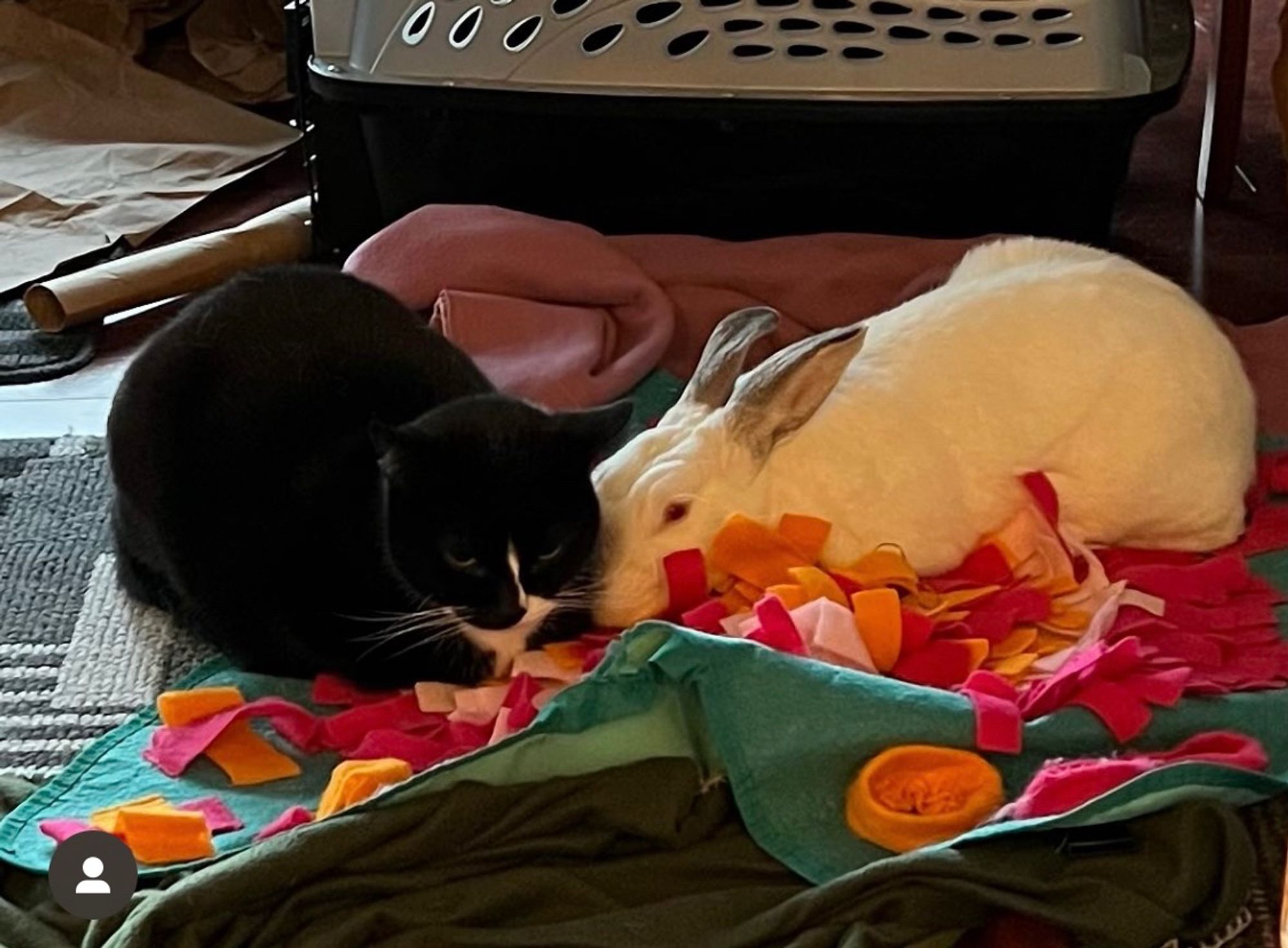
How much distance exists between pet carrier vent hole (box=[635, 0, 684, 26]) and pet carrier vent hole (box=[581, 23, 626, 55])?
Answer: 0.07 ft

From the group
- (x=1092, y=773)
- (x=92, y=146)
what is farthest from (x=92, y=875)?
(x=92, y=146)

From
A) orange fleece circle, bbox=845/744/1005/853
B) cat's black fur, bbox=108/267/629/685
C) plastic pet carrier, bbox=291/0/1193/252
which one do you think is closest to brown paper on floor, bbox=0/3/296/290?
plastic pet carrier, bbox=291/0/1193/252

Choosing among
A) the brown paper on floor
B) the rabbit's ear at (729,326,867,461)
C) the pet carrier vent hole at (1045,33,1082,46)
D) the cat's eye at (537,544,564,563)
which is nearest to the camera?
the cat's eye at (537,544,564,563)

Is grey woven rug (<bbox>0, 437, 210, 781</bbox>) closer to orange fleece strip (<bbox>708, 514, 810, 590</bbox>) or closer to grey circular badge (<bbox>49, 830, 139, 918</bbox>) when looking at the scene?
grey circular badge (<bbox>49, 830, 139, 918</bbox>)

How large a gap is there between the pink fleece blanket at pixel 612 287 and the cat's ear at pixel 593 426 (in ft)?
1.38

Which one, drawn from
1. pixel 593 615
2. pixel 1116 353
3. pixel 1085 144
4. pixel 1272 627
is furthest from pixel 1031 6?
pixel 593 615

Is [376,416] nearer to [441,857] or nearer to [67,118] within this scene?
[441,857]

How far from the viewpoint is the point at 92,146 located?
2.27 metres

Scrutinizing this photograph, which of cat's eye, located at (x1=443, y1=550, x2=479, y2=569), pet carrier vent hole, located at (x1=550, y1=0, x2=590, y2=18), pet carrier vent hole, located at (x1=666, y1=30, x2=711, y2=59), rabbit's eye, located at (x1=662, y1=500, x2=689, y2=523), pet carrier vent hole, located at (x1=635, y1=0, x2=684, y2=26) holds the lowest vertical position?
rabbit's eye, located at (x1=662, y1=500, x2=689, y2=523)

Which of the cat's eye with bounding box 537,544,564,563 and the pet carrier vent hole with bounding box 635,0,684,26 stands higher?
the pet carrier vent hole with bounding box 635,0,684,26

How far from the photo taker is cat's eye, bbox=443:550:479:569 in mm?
1222

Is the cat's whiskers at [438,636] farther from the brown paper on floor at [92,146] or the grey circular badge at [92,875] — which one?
the brown paper on floor at [92,146]

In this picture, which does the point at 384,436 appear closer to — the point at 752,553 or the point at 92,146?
the point at 752,553

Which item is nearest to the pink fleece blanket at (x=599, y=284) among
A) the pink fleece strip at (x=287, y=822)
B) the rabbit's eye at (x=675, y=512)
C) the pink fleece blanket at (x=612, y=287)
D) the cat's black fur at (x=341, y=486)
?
the pink fleece blanket at (x=612, y=287)
